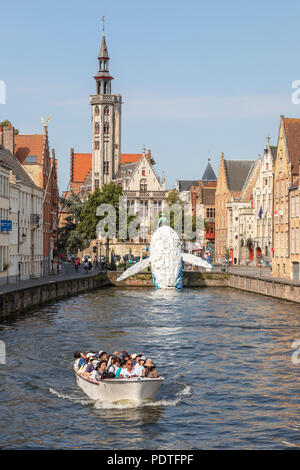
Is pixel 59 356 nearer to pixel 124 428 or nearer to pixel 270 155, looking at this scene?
pixel 124 428

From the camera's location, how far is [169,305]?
2699 inches

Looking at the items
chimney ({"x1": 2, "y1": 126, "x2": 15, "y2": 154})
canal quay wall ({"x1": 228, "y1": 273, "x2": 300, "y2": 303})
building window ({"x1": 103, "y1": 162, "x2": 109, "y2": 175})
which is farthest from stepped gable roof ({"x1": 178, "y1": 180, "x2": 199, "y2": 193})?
chimney ({"x1": 2, "y1": 126, "x2": 15, "y2": 154})

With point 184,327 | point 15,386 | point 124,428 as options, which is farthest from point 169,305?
point 124,428

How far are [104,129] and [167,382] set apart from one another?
434ft

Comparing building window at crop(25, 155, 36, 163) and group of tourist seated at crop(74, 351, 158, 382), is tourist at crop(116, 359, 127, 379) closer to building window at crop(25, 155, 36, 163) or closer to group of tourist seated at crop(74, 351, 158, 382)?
group of tourist seated at crop(74, 351, 158, 382)

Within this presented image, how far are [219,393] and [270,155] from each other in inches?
3628

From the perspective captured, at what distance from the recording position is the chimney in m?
83.9

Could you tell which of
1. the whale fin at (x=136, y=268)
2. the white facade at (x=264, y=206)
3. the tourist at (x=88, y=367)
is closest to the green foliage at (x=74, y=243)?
the white facade at (x=264, y=206)

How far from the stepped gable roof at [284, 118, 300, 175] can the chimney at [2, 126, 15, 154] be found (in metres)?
28.1

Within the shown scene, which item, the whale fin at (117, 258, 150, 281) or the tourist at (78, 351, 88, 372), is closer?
the tourist at (78, 351, 88, 372)

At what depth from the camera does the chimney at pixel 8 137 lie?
83.9m

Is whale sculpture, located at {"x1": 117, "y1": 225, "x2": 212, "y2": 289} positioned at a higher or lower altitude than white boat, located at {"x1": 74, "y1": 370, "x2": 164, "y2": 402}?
higher

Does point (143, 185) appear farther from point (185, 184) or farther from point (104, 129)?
point (185, 184)

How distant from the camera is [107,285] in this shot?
312 feet
